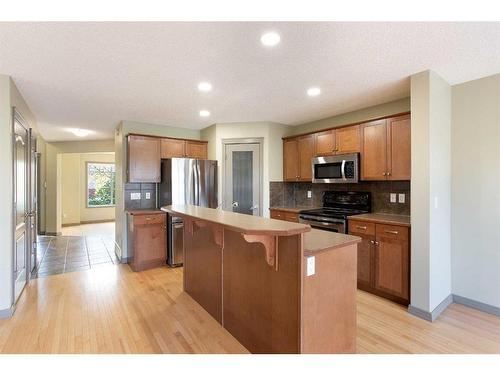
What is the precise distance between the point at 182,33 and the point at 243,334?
2.35 meters

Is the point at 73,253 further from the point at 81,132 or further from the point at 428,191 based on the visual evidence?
the point at 428,191

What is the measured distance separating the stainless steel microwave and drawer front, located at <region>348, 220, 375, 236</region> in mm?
626

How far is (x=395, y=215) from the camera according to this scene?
352 cm

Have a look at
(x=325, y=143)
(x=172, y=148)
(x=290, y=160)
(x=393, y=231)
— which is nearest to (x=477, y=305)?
(x=393, y=231)

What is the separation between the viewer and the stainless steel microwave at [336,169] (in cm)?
369

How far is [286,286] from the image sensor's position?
179cm

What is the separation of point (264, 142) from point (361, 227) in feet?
7.17

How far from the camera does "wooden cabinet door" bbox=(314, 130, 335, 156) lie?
158 inches

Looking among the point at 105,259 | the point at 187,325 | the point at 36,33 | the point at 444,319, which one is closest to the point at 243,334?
the point at 187,325

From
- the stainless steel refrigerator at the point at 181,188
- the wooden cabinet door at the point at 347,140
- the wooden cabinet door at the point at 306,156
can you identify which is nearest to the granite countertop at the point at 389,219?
the wooden cabinet door at the point at 347,140

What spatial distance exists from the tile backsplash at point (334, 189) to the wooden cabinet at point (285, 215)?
190mm

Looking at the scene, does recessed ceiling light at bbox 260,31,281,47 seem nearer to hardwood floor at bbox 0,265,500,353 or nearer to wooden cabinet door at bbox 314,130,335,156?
wooden cabinet door at bbox 314,130,335,156

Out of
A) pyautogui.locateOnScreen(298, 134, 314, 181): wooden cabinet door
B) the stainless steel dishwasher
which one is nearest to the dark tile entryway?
the stainless steel dishwasher

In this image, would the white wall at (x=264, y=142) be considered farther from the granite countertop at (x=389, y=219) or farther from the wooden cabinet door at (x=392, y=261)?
the wooden cabinet door at (x=392, y=261)
